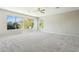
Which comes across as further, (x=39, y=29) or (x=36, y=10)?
(x=39, y=29)

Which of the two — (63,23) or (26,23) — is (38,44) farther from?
(63,23)

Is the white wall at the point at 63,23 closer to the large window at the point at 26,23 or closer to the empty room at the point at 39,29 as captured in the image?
the empty room at the point at 39,29

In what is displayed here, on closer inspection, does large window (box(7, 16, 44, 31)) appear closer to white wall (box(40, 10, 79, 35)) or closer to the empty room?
the empty room

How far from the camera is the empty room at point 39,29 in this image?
2.01 m

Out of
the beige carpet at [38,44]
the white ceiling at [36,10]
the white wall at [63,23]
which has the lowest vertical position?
the beige carpet at [38,44]

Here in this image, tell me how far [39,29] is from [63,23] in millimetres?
569

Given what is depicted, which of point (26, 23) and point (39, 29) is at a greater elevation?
point (26, 23)

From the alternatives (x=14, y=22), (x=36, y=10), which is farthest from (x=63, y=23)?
(x=14, y=22)

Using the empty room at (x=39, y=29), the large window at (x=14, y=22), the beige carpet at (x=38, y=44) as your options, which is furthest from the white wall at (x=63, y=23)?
the large window at (x=14, y=22)

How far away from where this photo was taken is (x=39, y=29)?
2.21 m

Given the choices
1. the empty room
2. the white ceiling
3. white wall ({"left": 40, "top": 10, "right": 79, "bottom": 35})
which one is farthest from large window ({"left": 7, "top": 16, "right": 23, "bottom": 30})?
white wall ({"left": 40, "top": 10, "right": 79, "bottom": 35})

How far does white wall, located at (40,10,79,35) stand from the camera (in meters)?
2.02
